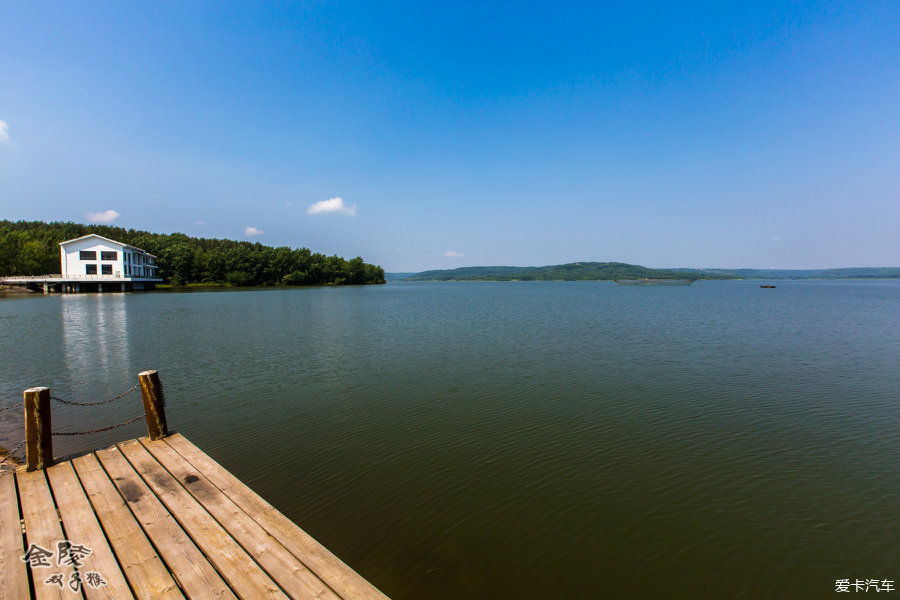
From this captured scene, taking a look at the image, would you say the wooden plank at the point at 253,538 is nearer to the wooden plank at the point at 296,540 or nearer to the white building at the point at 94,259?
the wooden plank at the point at 296,540

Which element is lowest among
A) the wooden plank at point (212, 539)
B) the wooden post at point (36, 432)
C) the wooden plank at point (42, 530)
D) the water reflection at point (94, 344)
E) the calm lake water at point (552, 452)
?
the calm lake water at point (552, 452)

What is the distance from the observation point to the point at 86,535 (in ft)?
14.9

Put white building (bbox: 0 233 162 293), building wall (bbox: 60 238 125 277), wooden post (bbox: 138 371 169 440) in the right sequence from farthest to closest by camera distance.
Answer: building wall (bbox: 60 238 125 277), white building (bbox: 0 233 162 293), wooden post (bbox: 138 371 169 440)

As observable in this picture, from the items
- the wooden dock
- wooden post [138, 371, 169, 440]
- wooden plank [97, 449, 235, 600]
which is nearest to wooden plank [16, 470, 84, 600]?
the wooden dock

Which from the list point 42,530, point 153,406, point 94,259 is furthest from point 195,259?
point 42,530

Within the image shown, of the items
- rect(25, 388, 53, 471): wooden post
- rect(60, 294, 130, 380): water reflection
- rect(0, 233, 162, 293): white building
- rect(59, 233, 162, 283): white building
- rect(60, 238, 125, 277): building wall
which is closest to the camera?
rect(25, 388, 53, 471): wooden post

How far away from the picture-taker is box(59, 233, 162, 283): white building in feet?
231

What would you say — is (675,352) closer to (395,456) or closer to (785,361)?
(785,361)

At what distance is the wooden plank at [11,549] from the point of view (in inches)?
146

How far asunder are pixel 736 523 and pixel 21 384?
2067 centimetres

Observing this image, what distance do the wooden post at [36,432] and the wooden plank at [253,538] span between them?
1719 millimetres

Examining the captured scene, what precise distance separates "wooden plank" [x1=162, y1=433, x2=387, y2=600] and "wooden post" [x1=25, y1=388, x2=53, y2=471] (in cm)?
220

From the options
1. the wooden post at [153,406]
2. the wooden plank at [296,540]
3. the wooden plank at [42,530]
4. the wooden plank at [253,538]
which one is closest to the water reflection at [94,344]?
the wooden post at [153,406]

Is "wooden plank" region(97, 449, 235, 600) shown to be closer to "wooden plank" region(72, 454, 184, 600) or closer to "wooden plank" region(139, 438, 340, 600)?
"wooden plank" region(72, 454, 184, 600)
